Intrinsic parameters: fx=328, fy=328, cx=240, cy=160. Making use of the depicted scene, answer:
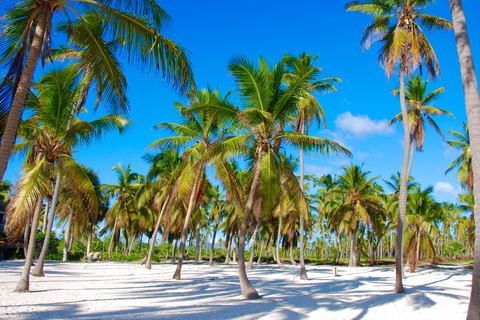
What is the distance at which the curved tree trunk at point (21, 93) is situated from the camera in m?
5.05

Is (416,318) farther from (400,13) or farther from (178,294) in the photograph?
(400,13)

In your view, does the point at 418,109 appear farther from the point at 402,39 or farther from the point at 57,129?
the point at 57,129

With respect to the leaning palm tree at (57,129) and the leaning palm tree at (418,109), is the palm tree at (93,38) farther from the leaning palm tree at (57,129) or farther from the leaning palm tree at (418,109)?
the leaning palm tree at (418,109)

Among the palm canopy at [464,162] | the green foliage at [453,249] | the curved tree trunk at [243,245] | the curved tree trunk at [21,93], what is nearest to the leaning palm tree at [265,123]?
the curved tree trunk at [243,245]

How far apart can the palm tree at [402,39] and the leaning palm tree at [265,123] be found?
14.9 ft

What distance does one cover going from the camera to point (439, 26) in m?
13.8

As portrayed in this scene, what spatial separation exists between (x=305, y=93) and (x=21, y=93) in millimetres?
8098

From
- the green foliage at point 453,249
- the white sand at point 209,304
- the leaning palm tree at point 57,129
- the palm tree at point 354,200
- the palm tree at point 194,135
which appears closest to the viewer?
the white sand at point 209,304

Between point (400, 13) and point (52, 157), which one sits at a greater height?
point (400, 13)

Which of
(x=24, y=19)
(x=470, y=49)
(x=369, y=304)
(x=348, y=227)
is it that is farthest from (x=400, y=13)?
(x=348, y=227)

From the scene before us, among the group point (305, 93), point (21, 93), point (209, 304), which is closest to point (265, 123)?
point (305, 93)

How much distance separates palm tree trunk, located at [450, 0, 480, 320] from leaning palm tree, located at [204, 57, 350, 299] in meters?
4.60

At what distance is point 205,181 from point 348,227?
18530 millimetres

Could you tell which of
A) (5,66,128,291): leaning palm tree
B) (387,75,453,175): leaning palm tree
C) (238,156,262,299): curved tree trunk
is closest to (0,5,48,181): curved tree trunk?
(5,66,128,291): leaning palm tree
